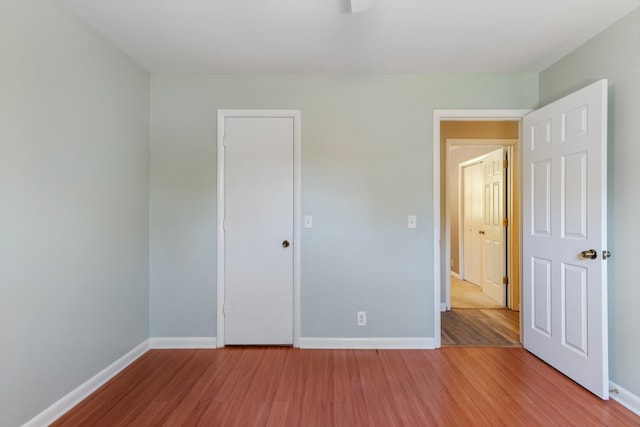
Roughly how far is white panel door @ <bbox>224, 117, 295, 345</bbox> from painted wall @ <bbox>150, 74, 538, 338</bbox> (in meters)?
0.14

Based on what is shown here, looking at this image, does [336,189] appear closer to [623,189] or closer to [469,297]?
[623,189]

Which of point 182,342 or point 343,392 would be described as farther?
point 182,342

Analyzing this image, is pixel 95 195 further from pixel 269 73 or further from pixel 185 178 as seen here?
pixel 269 73

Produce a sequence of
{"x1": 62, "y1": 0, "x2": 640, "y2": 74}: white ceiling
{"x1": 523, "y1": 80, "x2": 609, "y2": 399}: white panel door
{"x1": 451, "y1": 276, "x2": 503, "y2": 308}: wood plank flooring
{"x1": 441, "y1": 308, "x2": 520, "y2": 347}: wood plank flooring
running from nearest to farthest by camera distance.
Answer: {"x1": 62, "y1": 0, "x2": 640, "y2": 74}: white ceiling < {"x1": 523, "y1": 80, "x2": 609, "y2": 399}: white panel door < {"x1": 441, "y1": 308, "x2": 520, "y2": 347}: wood plank flooring < {"x1": 451, "y1": 276, "x2": 503, "y2": 308}: wood plank flooring

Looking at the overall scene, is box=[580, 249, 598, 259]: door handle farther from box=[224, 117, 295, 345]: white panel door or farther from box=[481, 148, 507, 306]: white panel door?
box=[224, 117, 295, 345]: white panel door

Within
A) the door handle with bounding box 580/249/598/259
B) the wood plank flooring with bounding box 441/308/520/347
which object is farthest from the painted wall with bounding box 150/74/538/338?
the door handle with bounding box 580/249/598/259

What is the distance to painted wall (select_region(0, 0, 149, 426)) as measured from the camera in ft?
4.84

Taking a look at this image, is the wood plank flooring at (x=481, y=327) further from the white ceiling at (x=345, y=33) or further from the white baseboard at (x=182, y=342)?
the white ceiling at (x=345, y=33)

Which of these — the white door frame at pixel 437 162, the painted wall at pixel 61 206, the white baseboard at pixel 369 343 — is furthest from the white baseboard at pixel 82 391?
the white door frame at pixel 437 162

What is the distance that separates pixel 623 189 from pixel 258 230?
8.65 feet

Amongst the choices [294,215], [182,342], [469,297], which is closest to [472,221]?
[469,297]

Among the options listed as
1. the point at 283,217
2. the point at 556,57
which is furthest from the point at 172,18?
the point at 556,57

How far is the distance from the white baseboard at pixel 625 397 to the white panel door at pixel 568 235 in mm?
93

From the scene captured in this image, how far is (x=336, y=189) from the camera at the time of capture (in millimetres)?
2641
